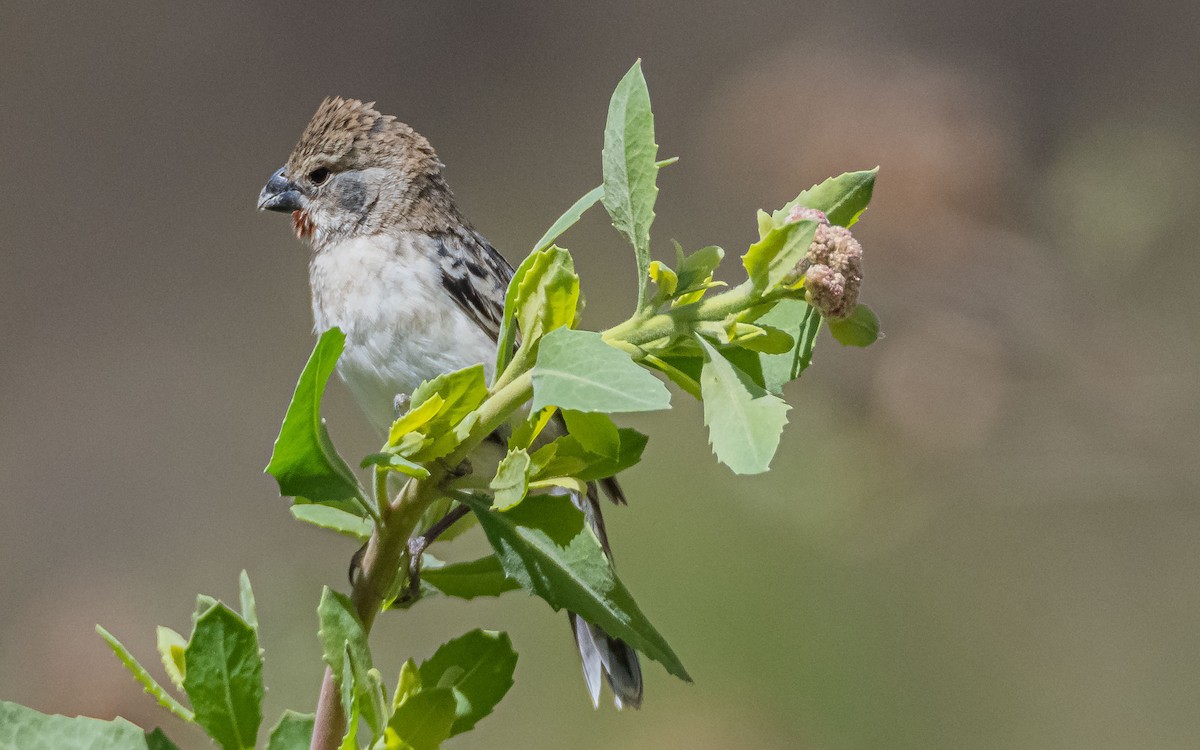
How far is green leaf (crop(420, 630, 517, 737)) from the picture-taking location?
3.16ft

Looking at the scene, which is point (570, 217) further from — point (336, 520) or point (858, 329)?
point (336, 520)

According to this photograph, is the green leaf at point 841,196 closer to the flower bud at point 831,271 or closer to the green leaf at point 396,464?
the flower bud at point 831,271

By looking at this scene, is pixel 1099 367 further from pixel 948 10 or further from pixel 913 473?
pixel 948 10

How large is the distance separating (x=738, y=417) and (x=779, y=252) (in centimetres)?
14

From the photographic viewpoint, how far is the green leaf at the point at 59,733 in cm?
86

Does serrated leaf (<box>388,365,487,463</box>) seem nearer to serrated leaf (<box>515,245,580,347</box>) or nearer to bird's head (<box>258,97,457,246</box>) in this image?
serrated leaf (<box>515,245,580,347</box>)

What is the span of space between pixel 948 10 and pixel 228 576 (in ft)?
15.3

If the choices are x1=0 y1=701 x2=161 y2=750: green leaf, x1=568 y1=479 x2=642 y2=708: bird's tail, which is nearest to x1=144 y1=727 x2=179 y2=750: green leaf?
x1=0 y1=701 x2=161 y2=750: green leaf

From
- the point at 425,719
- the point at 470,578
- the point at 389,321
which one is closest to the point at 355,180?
the point at 389,321

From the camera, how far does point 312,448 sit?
0.92 m

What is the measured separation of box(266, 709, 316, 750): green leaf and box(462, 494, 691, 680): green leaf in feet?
0.67

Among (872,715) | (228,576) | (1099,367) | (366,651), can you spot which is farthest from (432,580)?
(228,576)

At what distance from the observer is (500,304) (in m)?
2.71

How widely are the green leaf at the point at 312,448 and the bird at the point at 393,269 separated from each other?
125 centimetres
